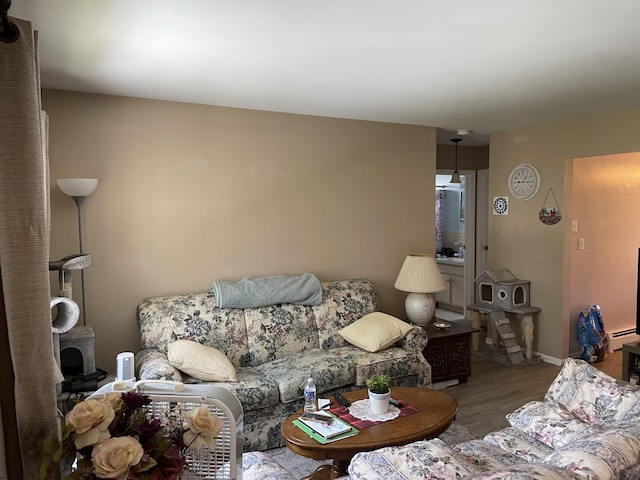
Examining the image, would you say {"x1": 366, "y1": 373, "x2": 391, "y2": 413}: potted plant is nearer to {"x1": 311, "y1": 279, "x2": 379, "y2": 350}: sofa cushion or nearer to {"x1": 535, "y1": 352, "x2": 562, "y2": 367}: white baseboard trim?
{"x1": 311, "y1": 279, "x2": 379, "y2": 350}: sofa cushion

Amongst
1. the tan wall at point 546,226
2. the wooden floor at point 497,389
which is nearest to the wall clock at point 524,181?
the tan wall at point 546,226

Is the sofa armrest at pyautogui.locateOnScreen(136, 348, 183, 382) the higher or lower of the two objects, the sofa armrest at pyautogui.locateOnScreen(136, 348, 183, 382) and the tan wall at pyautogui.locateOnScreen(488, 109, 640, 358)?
the lower

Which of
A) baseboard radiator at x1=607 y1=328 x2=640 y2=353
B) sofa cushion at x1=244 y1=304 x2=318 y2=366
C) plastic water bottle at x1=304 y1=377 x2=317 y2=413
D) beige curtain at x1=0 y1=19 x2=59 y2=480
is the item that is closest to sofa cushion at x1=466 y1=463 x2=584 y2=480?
beige curtain at x1=0 y1=19 x2=59 y2=480

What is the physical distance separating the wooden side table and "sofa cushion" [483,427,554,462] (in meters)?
1.75

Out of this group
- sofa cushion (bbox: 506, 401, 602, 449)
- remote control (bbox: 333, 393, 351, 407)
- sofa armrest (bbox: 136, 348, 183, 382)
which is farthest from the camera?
sofa armrest (bbox: 136, 348, 183, 382)

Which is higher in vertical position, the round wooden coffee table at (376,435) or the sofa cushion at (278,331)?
the sofa cushion at (278,331)

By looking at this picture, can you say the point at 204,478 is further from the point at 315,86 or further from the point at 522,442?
the point at 315,86

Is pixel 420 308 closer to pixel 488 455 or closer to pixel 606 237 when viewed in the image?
pixel 488 455

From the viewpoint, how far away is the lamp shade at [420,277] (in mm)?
4402

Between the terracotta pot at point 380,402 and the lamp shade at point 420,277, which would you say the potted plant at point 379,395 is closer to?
the terracotta pot at point 380,402

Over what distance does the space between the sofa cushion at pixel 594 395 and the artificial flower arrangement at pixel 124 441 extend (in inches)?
72.7

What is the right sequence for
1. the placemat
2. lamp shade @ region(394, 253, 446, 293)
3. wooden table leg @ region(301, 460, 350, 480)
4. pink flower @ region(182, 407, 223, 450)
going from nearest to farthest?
pink flower @ region(182, 407, 223, 450)
wooden table leg @ region(301, 460, 350, 480)
the placemat
lamp shade @ region(394, 253, 446, 293)

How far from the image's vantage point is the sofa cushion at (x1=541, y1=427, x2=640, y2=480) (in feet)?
4.81

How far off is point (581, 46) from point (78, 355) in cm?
343
